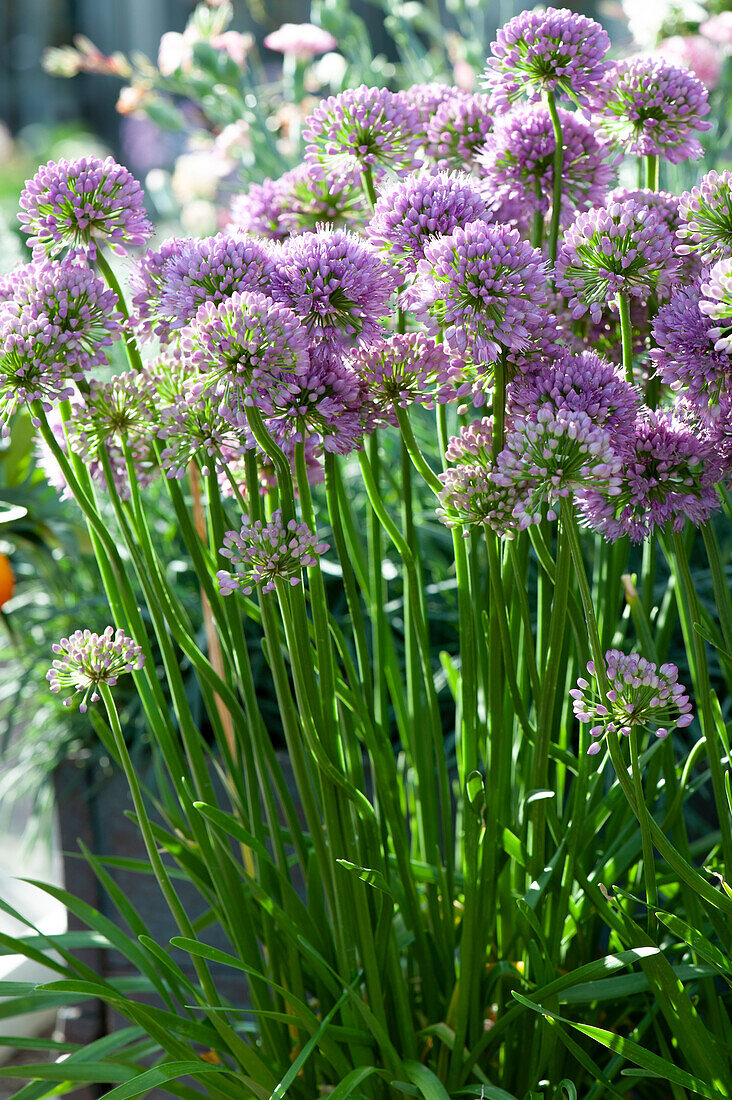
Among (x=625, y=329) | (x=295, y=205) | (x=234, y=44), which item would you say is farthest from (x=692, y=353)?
(x=234, y=44)

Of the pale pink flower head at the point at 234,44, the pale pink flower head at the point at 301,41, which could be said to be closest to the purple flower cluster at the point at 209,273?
the pale pink flower head at the point at 234,44

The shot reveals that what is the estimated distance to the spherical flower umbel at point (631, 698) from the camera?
45 centimetres

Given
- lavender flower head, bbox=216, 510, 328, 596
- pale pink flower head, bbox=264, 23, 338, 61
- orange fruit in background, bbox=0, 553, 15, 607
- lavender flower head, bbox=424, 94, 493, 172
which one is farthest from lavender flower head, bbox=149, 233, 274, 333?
pale pink flower head, bbox=264, 23, 338, 61

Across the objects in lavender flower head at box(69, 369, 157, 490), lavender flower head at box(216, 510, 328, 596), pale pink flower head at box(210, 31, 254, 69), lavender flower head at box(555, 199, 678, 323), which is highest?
pale pink flower head at box(210, 31, 254, 69)

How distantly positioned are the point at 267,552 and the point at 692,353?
0.71 feet

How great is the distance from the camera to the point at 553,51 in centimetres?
54

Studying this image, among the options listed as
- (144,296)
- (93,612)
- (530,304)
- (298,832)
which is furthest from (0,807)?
(530,304)

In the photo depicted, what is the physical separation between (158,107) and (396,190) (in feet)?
3.79

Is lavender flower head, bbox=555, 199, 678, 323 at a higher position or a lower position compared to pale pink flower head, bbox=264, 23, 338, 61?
lower

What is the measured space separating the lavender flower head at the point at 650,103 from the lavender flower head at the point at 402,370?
0.18m

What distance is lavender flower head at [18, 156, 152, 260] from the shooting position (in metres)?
0.52

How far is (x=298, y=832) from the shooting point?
2.06 feet

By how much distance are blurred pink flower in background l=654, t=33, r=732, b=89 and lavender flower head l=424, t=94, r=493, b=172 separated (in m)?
0.96

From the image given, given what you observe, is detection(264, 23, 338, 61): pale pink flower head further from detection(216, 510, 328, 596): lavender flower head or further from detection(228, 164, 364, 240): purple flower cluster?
detection(216, 510, 328, 596): lavender flower head
